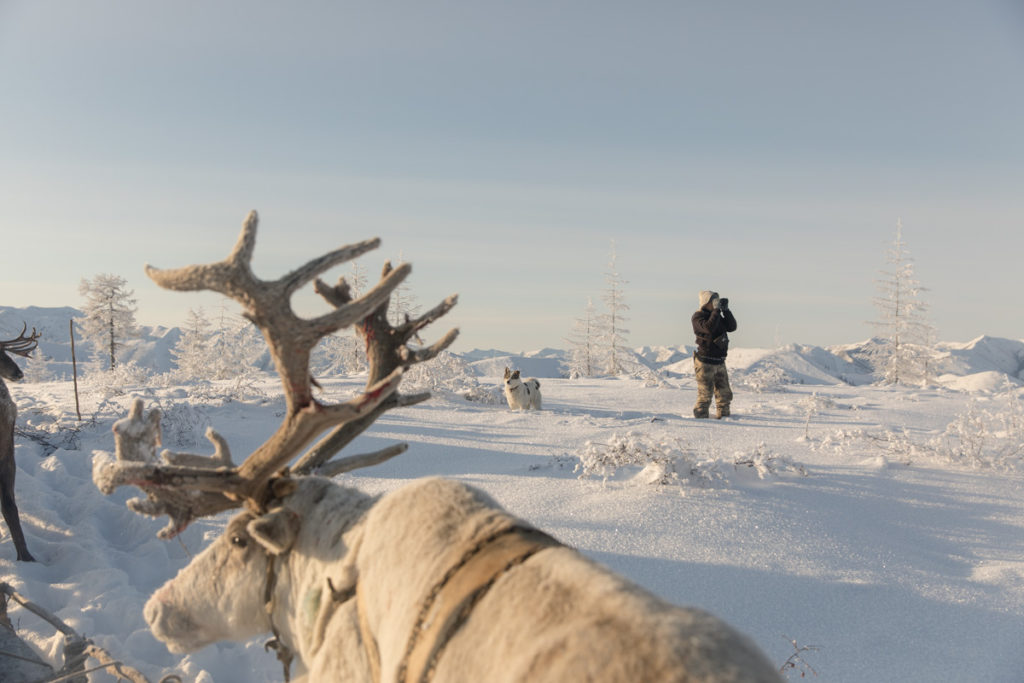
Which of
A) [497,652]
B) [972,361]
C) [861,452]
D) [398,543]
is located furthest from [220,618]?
[972,361]

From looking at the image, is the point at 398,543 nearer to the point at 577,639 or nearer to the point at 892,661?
the point at 577,639

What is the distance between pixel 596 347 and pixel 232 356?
65.4 ft

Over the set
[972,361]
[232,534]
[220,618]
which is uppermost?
[232,534]

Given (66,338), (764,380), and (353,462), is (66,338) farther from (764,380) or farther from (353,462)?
(353,462)

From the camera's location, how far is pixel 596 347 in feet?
119

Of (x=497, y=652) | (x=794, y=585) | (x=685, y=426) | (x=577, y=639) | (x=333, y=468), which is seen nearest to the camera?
(x=577, y=639)

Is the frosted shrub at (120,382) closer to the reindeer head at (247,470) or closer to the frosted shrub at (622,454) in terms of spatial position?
the frosted shrub at (622,454)

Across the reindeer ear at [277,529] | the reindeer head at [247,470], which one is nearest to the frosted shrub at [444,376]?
the reindeer head at [247,470]

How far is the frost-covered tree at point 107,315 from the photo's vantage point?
33719mm

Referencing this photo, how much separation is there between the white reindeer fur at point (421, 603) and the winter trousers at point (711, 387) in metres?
8.52

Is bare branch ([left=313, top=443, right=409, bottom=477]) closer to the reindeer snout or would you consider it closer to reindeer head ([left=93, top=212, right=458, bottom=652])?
reindeer head ([left=93, top=212, right=458, bottom=652])

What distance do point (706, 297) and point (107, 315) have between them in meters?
35.8

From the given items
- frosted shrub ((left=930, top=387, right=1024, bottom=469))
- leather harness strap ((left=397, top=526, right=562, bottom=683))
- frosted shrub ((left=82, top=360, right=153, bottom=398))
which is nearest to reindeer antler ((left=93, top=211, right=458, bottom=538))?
leather harness strap ((left=397, top=526, right=562, bottom=683))

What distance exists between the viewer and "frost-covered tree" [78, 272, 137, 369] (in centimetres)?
3372
